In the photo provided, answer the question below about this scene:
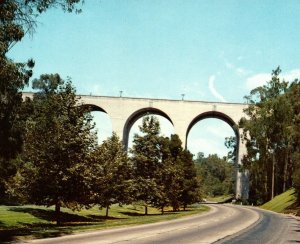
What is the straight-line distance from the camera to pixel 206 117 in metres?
82.6

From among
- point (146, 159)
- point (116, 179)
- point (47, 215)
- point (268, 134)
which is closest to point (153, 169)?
point (146, 159)

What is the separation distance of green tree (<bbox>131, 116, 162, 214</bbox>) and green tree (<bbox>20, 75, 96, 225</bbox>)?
1404 centimetres

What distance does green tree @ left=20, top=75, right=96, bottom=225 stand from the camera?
25406 millimetres

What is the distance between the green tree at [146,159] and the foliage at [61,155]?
1444 cm

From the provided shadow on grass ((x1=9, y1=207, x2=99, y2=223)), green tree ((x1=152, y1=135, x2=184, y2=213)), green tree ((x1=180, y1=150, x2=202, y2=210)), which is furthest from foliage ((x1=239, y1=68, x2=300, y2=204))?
shadow on grass ((x1=9, y1=207, x2=99, y2=223))

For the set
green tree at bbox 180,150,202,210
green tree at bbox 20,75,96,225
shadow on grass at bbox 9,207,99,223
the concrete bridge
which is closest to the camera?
green tree at bbox 20,75,96,225

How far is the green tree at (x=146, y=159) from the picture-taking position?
135 feet

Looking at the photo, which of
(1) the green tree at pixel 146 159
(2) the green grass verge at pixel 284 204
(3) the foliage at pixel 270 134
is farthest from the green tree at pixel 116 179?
(3) the foliage at pixel 270 134

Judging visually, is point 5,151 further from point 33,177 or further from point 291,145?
point 291,145

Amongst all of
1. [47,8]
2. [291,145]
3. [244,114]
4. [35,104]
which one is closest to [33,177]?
[47,8]

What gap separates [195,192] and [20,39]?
36100 millimetres

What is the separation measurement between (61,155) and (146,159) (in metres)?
16.9

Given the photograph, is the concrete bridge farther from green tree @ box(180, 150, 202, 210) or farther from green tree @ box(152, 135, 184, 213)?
green tree @ box(152, 135, 184, 213)

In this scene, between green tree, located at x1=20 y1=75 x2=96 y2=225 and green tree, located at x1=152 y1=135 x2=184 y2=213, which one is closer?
green tree, located at x1=20 y1=75 x2=96 y2=225
